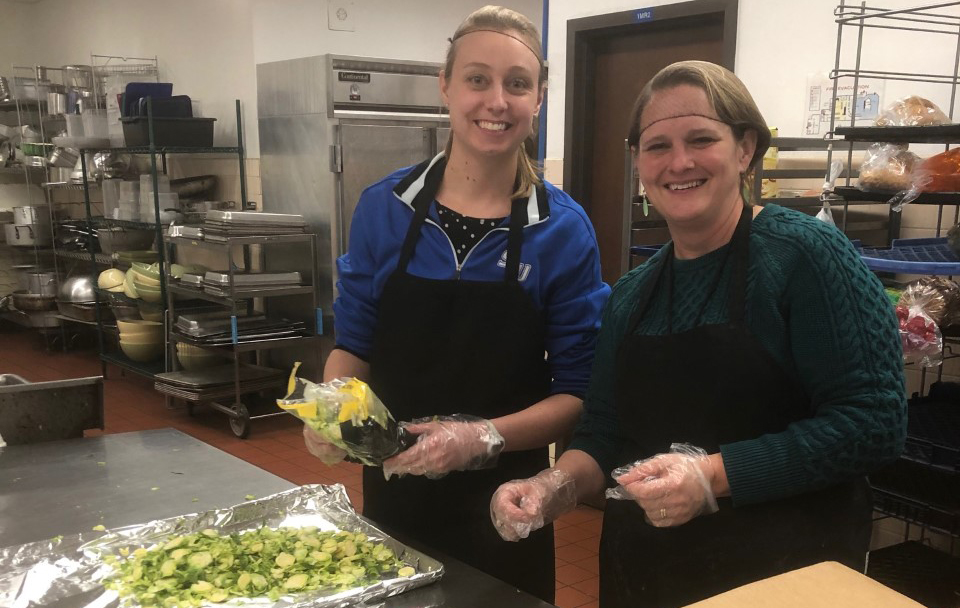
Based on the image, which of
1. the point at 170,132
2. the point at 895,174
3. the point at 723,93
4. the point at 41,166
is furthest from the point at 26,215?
the point at 723,93

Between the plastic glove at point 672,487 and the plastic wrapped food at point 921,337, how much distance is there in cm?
117

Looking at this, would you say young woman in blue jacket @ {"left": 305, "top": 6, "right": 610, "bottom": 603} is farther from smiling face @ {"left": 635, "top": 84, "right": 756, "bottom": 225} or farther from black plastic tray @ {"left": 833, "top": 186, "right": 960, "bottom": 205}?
black plastic tray @ {"left": 833, "top": 186, "right": 960, "bottom": 205}

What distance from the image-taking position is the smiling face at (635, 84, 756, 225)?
4.46 ft

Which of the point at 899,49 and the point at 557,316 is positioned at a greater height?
the point at 899,49

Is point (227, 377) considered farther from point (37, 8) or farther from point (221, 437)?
point (37, 8)

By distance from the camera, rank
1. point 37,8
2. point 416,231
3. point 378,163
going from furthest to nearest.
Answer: point 37,8, point 378,163, point 416,231

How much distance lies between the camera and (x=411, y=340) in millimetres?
1738

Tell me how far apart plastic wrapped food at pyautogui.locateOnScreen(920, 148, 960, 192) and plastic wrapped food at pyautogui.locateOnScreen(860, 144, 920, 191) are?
0.05m

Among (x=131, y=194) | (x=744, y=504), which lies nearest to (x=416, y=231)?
(x=744, y=504)

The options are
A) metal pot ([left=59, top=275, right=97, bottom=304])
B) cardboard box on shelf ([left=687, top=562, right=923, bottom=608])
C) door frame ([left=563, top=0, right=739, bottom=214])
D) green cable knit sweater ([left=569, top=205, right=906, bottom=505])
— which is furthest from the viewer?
metal pot ([left=59, top=275, right=97, bottom=304])

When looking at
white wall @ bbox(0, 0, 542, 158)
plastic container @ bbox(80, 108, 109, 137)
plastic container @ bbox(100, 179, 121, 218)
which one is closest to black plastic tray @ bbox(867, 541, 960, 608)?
white wall @ bbox(0, 0, 542, 158)

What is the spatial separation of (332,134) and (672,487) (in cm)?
391

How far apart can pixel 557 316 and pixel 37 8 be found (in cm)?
826

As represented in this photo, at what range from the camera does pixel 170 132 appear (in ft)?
17.4
